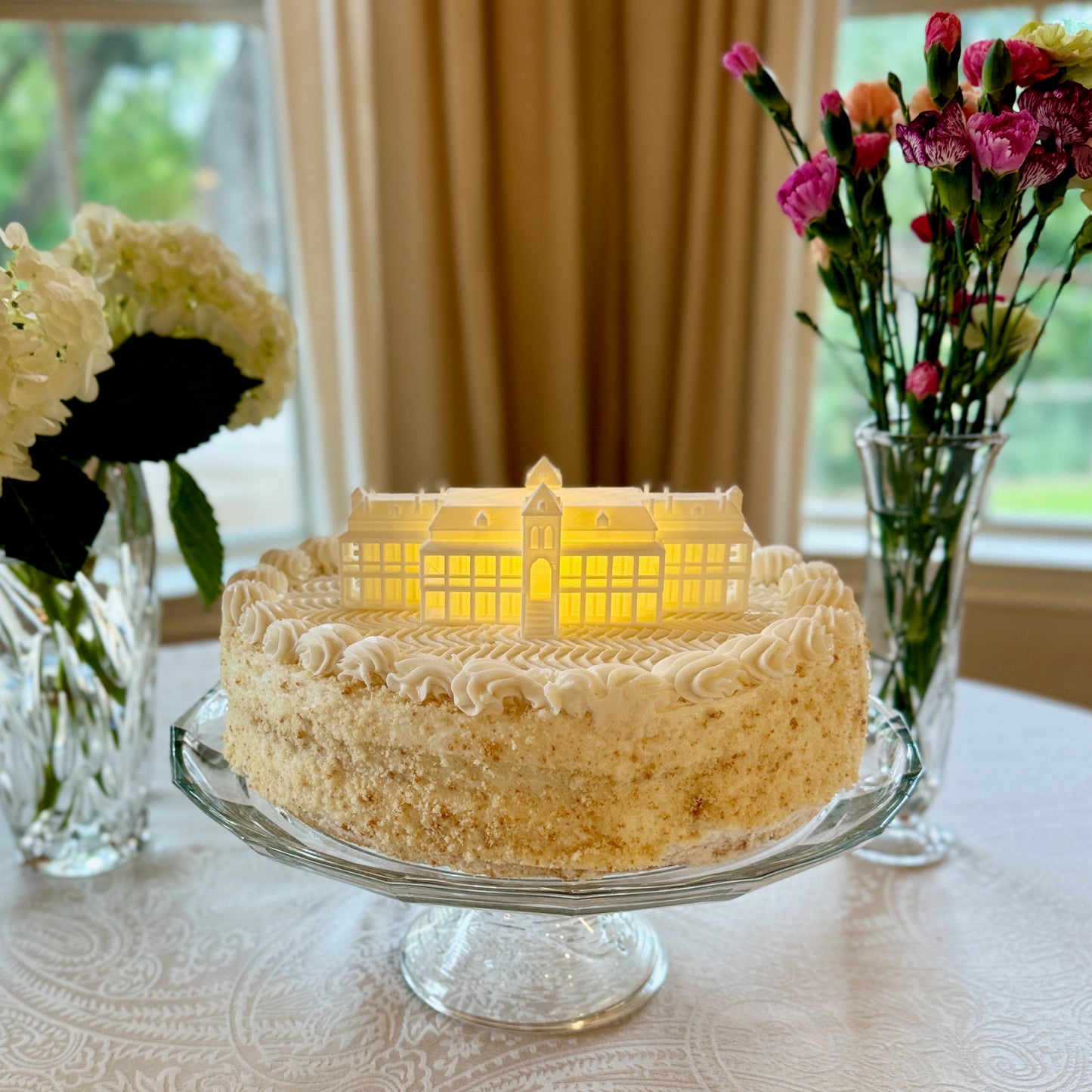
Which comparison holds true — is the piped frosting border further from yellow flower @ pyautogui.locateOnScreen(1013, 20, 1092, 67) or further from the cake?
yellow flower @ pyautogui.locateOnScreen(1013, 20, 1092, 67)

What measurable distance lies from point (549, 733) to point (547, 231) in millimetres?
2040

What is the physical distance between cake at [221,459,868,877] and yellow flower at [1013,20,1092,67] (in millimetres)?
571

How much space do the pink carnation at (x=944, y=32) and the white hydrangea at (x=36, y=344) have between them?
0.93 metres

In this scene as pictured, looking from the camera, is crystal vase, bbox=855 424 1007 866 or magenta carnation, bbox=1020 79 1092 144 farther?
crystal vase, bbox=855 424 1007 866

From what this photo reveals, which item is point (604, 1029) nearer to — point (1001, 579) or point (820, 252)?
point (820, 252)

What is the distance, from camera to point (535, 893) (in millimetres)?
922

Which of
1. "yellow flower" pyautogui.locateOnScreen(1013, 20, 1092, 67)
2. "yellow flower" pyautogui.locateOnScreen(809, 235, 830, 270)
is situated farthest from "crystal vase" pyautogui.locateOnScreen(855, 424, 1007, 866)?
"yellow flower" pyautogui.locateOnScreen(1013, 20, 1092, 67)

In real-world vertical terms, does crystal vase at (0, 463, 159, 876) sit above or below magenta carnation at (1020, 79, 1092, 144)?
below

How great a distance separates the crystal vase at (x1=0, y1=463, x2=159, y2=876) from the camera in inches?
53.1

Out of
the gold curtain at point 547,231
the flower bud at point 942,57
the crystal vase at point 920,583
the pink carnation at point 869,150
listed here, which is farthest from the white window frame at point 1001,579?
the flower bud at point 942,57

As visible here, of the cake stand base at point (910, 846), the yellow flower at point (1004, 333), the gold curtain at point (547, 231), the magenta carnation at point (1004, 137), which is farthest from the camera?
the gold curtain at point (547, 231)

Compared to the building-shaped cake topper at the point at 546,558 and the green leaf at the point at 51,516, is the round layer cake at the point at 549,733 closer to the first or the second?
the building-shaped cake topper at the point at 546,558

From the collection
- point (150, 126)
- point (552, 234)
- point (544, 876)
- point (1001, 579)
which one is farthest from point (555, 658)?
point (150, 126)

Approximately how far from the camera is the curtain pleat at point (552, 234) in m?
2.59
